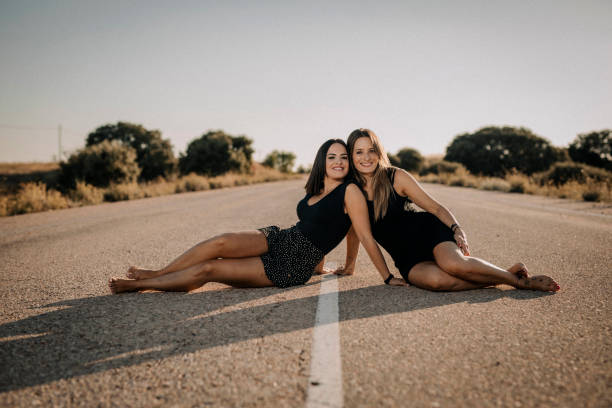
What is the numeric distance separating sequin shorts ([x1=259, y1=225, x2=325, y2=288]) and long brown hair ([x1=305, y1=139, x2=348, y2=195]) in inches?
21.3

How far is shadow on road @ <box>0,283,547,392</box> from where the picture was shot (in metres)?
1.96

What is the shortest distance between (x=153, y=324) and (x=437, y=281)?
8.17 ft

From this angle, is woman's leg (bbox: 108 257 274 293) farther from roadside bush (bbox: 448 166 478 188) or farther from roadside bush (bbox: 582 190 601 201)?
roadside bush (bbox: 448 166 478 188)

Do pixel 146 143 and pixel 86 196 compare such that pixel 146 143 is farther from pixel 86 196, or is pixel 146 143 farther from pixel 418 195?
pixel 418 195

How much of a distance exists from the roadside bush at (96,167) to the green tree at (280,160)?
58.3 meters

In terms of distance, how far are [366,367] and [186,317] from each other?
1466 mm

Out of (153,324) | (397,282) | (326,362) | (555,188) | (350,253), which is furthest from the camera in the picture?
(555,188)

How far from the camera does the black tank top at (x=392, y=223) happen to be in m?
3.64

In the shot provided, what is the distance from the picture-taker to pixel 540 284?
3.18 meters

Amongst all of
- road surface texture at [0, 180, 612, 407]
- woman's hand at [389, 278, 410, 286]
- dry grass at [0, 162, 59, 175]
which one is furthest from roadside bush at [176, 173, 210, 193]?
dry grass at [0, 162, 59, 175]

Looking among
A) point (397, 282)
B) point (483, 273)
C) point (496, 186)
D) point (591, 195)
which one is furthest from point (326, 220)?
point (496, 186)

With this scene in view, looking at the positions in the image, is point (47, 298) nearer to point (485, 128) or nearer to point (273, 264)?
point (273, 264)

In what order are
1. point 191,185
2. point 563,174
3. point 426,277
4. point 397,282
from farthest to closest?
point 191,185 < point 563,174 < point 397,282 < point 426,277

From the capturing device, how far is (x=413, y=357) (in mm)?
1956
